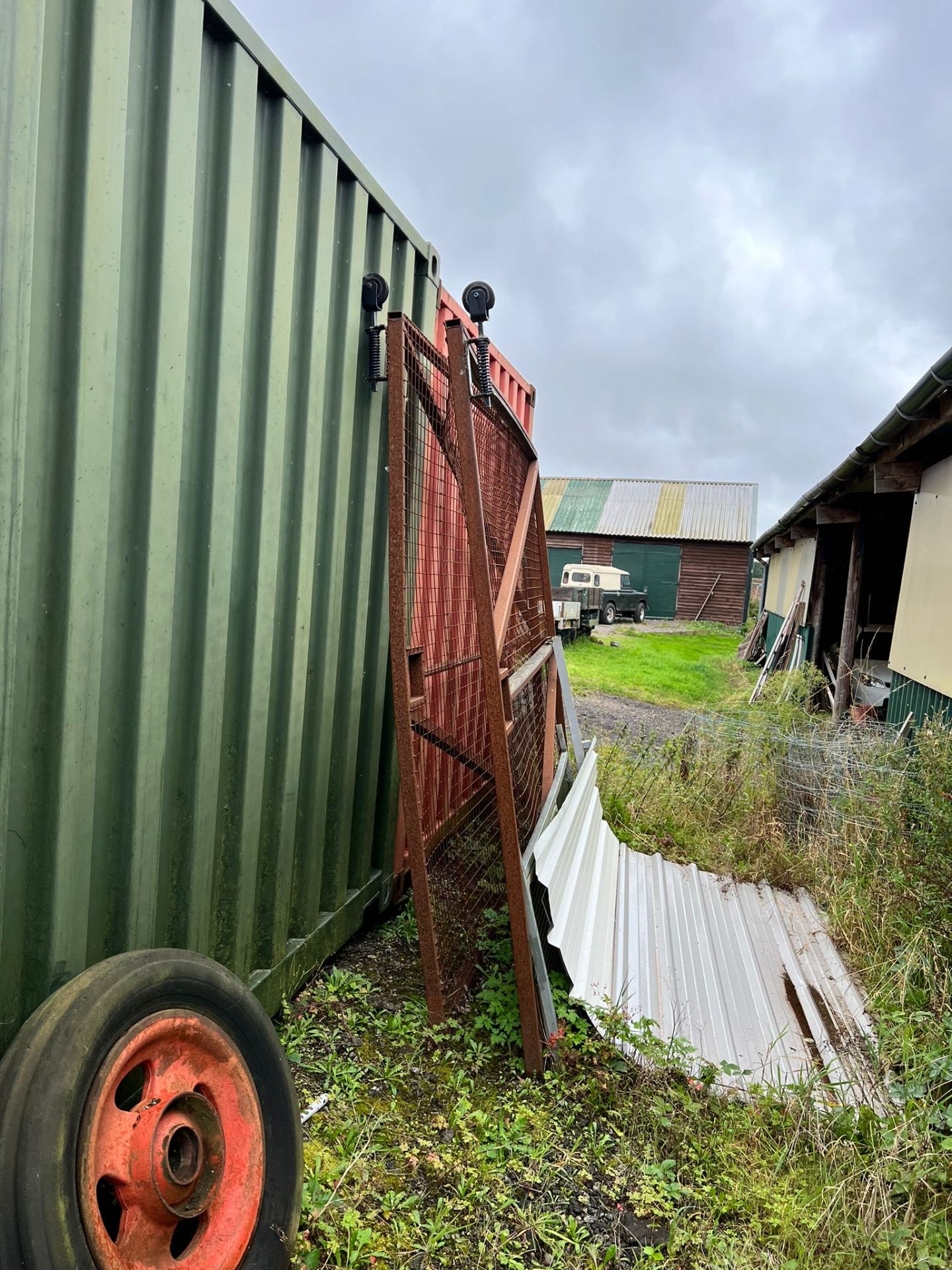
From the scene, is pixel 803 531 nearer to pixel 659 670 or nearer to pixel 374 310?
pixel 659 670

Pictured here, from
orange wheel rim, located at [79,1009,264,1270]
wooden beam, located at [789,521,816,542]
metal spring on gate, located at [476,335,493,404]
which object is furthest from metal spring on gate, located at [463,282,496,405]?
wooden beam, located at [789,521,816,542]

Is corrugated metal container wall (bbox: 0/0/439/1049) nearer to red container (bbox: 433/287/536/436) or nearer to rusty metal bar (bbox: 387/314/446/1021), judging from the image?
rusty metal bar (bbox: 387/314/446/1021)

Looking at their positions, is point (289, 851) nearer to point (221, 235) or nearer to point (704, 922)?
point (221, 235)

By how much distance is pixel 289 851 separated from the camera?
2.68 meters

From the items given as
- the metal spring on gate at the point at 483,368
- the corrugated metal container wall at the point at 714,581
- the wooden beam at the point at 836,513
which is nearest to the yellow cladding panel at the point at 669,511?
the corrugated metal container wall at the point at 714,581

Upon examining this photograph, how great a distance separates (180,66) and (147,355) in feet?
2.21

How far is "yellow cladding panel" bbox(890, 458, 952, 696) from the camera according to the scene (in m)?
5.27

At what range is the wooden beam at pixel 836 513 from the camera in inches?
376

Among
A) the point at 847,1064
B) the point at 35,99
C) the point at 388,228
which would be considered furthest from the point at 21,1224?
the point at 388,228

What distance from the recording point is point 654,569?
28359mm

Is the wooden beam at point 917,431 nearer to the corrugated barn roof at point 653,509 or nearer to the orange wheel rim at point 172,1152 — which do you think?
the orange wheel rim at point 172,1152

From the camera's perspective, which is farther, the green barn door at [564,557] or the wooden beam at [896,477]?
the green barn door at [564,557]

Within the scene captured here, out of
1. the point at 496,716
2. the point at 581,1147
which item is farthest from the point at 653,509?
the point at 581,1147

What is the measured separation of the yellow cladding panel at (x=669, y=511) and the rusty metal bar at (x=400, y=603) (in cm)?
2661
